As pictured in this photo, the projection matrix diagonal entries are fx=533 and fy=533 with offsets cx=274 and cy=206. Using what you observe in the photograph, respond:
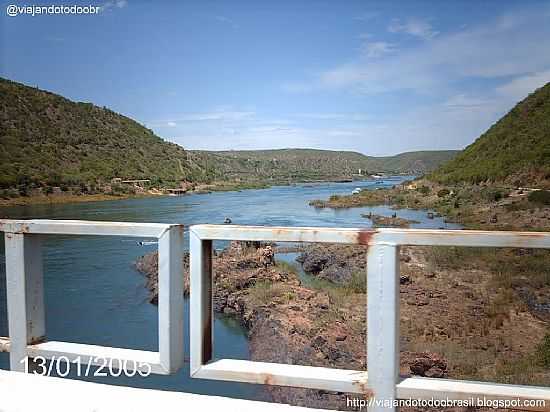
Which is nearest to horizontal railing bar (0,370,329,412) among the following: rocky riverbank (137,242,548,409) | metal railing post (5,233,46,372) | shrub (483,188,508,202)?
metal railing post (5,233,46,372)

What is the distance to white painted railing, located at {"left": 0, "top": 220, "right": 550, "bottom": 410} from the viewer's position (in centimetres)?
176

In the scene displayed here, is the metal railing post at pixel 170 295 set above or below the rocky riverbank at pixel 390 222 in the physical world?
above

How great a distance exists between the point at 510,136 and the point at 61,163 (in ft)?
124

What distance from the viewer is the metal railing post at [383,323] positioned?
181cm

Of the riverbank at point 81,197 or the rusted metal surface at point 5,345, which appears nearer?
the rusted metal surface at point 5,345

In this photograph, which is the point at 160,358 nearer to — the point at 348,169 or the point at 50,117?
the point at 50,117

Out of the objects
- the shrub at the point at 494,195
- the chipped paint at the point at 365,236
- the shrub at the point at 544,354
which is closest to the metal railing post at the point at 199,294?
the chipped paint at the point at 365,236

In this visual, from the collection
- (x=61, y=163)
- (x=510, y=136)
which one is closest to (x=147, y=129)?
(x=61, y=163)

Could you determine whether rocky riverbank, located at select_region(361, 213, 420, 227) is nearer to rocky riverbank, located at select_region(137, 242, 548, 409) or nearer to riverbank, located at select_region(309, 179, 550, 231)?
riverbank, located at select_region(309, 179, 550, 231)

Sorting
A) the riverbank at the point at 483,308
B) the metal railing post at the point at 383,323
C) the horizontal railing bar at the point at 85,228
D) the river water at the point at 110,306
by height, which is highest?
the horizontal railing bar at the point at 85,228

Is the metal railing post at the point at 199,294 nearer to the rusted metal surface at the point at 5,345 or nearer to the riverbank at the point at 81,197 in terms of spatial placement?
the rusted metal surface at the point at 5,345

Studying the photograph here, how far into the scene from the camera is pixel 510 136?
143ft

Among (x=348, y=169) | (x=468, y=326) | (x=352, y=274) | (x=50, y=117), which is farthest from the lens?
(x=348, y=169)

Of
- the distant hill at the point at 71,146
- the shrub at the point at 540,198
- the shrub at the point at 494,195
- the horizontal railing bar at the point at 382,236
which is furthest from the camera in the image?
the distant hill at the point at 71,146
